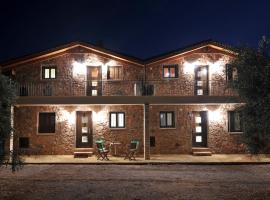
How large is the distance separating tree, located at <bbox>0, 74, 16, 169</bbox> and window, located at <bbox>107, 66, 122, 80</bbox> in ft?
35.1

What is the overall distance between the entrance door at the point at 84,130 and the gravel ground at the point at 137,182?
4456mm

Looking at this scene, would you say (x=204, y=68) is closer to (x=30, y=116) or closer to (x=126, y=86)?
(x=126, y=86)

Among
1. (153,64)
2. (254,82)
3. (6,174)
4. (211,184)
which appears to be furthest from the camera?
(153,64)

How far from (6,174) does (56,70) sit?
334 inches

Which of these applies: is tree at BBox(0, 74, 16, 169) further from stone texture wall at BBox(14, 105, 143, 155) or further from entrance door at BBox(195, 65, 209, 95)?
entrance door at BBox(195, 65, 209, 95)

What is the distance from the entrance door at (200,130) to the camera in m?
21.0

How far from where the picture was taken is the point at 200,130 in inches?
827

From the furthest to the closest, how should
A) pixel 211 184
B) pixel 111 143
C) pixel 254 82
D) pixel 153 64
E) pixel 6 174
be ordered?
1. pixel 153 64
2. pixel 111 143
3. pixel 6 174
4. pixel 211 184
5. pixel 254 82

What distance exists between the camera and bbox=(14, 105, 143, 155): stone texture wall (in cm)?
A: 2052

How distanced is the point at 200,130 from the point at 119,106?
5.13 meters

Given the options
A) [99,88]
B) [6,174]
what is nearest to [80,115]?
[99,88]

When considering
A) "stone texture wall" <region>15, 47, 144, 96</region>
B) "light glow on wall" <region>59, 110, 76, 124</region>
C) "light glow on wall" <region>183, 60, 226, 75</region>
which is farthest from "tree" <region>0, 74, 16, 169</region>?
"light glow on wall" <region>183, 60, 226, 75</region>

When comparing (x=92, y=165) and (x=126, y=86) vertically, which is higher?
(x=126, y=86)

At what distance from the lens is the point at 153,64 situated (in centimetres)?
2097
